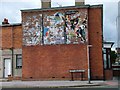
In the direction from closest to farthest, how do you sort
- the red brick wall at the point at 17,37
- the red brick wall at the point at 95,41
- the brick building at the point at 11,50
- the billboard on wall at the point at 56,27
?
the red brick wall at the point at 95,41, the billboard on wall at the point at 56,27, the red brick wall at the point at 17,37, the brick building at the point at 11,50

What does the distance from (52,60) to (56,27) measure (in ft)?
11.8

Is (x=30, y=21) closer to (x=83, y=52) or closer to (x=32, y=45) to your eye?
(x=32, y=45)

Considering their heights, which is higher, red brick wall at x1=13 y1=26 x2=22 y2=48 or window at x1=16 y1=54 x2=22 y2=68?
red brick wall at x1=13 y1=26 x2=22 y2=48

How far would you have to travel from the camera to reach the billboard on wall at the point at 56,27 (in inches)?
1398

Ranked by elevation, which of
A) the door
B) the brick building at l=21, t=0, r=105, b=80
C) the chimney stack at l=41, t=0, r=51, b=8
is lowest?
the door

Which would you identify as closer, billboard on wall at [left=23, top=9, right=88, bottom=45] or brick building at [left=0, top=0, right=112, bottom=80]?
brick building at [left=0, top=0, right=112, bottom=80]

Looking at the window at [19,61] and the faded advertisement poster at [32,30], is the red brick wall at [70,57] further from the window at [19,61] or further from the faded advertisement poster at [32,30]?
the window at [19,61]

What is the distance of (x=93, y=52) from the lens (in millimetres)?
35281

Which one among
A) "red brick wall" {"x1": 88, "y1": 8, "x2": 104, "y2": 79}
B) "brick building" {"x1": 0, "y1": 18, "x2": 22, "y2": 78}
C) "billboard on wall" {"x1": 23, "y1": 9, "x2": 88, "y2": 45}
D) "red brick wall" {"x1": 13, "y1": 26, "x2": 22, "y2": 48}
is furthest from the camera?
"brick building" {"x1": 0, "y1": 18, "x2": 22, "y2": 78}

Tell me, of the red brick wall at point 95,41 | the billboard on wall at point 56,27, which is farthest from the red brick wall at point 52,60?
the red brick wall at point 95,41

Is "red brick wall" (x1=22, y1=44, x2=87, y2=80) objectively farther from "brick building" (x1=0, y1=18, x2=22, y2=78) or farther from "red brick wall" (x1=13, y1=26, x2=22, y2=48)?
"brick building" (x1=0, y1=18, x2=22, y2=78)

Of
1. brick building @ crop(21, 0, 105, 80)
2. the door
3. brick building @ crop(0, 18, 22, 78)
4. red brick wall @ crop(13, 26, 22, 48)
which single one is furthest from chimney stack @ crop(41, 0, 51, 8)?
the door

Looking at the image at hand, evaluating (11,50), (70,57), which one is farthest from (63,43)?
(11,50)

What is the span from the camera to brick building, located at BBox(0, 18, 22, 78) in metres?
38.9
